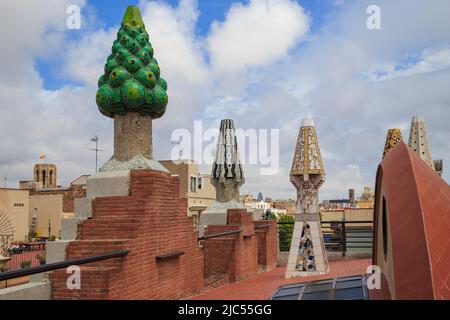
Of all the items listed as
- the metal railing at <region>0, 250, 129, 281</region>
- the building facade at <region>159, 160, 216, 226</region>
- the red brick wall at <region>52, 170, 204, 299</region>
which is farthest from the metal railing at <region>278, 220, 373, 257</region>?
the building facade at <region>159, 160, 216, 226</region>

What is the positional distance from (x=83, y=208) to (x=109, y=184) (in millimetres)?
465

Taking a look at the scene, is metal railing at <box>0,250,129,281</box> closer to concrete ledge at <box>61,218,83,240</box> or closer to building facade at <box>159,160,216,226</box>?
concrete ledge at <box>61,218,83,240</box>

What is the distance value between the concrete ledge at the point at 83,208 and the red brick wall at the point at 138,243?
0.09 m

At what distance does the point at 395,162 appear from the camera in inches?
170

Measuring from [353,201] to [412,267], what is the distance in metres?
57.7

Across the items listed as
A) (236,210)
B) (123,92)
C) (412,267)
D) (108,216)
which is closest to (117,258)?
(108,216)

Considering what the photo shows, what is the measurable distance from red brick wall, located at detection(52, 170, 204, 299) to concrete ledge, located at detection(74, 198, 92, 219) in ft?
0.29

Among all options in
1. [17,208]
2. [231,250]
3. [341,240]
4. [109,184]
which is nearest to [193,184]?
[17,208]

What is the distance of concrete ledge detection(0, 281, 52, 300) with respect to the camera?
424 cm

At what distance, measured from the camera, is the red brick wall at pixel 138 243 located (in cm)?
491

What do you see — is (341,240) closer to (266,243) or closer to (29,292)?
(266,243)

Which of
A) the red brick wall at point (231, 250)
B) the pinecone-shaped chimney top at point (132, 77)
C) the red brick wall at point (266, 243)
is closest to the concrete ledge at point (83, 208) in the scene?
the pinecone-shaped chimney top at point (132, 77)
